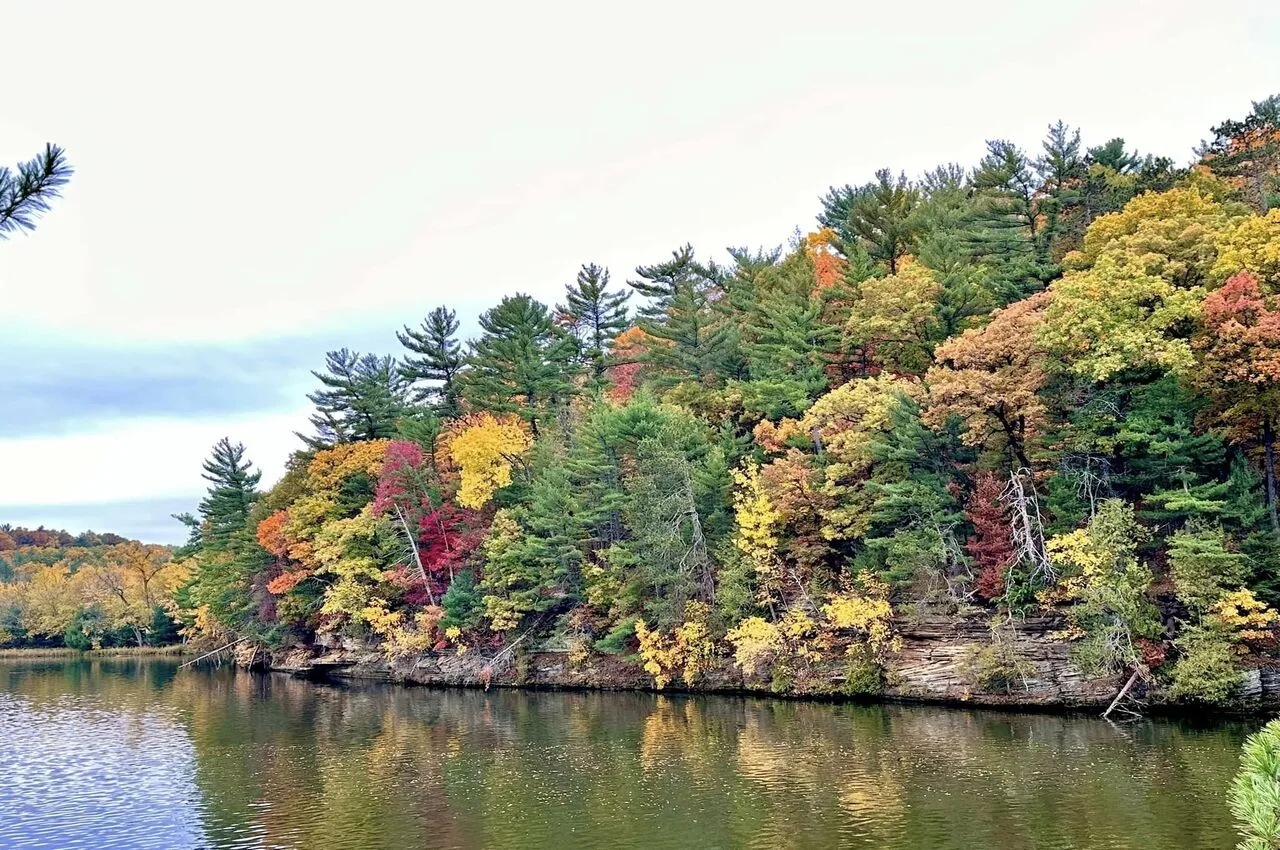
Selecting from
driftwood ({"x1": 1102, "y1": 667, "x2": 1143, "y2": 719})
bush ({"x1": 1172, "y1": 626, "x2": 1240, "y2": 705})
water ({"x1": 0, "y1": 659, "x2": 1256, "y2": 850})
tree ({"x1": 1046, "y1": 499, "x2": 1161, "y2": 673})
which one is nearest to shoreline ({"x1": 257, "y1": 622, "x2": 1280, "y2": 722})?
driftwood ({"x1": 1102, "y1": 667, "x2": 1143, "y2": 719})

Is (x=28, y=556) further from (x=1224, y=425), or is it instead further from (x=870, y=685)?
(x=1224, y=425)

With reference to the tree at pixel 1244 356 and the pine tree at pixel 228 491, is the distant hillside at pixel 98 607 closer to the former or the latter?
the pine tree at pixel 228 491

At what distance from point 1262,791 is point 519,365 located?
5566cm

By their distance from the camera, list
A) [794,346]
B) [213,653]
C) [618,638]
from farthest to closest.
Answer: [213,653] < [794,346] < [618,638]

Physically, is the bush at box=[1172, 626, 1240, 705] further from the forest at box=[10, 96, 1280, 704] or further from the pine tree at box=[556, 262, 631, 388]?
the pine tree at box=[556, 262, 631, 388]

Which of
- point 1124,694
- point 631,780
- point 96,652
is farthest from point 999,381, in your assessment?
point 96,652

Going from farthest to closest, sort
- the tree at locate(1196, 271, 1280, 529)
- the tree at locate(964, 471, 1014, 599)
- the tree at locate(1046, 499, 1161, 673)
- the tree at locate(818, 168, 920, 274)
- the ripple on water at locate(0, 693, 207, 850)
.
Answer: the tree at locate(818, 168, 920, 274)
the tree at locate(964, 471, 1014, 599)
the tree at locate(1046, 499, 1161, 673)
the tree at locate(1196, 271, 1280, 529)
the ripple on water at locate(0, 693, 207, 850)

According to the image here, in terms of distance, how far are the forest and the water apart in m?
4.60

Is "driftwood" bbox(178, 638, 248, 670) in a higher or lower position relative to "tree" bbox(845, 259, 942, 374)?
lower

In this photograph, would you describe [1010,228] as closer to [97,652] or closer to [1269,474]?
[1269,474]

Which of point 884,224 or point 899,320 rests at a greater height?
point 884,224

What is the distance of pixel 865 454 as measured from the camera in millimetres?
40000

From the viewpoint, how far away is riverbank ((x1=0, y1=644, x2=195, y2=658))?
3895 inches

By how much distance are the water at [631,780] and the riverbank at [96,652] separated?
197 ft
